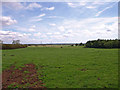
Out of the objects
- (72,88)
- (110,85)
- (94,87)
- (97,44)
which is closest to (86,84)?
(94,87)

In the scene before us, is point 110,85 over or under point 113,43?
under

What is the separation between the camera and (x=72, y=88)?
916 centimetres

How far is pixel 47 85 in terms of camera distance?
31.9 ft

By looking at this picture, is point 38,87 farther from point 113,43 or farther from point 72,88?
point 113,43

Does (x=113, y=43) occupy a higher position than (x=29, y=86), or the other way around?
(x=113, y=43)

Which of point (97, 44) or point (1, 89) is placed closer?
point (1, 89)

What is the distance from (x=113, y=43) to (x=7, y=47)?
91.5m

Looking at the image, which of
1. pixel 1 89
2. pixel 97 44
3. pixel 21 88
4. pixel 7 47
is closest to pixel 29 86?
pixel 21 88

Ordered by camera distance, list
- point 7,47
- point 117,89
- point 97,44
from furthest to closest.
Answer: point 97,44 → point 7,47 → point 117,89

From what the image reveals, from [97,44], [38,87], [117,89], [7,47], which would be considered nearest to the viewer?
[117,89]

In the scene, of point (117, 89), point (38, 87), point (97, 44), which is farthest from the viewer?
point (97, 44)

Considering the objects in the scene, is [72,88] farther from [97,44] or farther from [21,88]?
[97,44]

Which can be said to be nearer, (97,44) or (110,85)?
(110,85)

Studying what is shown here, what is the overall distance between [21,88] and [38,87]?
167cm
